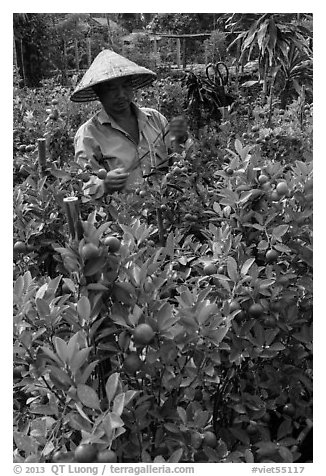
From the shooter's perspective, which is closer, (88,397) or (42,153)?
(88,397)

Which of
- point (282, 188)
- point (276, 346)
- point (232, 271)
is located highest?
point (282, 188)

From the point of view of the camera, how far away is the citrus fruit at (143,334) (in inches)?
27.6

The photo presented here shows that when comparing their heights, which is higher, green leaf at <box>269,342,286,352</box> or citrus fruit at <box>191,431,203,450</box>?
green leaf at <box>269,342,286,352</box>

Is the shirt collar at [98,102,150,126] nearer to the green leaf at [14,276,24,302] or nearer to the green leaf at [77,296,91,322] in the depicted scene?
the green leaf at [14,276,24,302]

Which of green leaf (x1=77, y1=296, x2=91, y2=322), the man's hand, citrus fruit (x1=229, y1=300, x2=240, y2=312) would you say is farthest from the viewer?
the man's hand

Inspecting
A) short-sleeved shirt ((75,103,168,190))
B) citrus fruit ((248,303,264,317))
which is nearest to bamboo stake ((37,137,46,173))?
short-sleeved shirt ((75,103,168,190))

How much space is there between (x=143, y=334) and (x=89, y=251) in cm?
13

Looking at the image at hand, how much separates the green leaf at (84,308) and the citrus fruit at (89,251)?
0.06m

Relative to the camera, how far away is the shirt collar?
1.91m

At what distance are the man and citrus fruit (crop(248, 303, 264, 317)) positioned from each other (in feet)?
2.94

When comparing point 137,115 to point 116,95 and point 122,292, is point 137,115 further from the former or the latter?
point 122,292

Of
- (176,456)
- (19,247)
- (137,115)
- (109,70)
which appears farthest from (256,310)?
(137,115)

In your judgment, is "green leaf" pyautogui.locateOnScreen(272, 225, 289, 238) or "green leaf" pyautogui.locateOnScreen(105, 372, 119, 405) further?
"green leaf" pyautogui.locateOnScreen(272, 225, 289, 238)

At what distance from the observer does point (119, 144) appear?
76.1 inches
